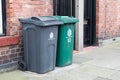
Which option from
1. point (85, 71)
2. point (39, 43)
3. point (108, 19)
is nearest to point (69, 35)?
point (85, 71)

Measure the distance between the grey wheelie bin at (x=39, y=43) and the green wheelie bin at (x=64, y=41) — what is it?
0.32 meters

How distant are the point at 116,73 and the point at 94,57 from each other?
1.93 m

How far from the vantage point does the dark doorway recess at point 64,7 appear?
8673mm

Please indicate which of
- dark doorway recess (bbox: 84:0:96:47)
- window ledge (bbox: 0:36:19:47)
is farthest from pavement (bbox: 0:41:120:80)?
dark doorway recess (bbox: 84:0:96:47)

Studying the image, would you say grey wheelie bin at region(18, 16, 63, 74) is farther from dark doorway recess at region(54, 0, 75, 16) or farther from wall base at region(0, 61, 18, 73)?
dark doorway recess at region(54, 0, 75, 16)

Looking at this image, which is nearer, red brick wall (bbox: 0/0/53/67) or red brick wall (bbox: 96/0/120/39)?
red brick wall (bbox: 0/0/53/67)

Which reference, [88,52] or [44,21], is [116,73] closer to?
[44,21]

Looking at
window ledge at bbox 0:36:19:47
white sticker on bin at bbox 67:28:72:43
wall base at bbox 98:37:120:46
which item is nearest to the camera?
window ledge at bbox 0:36:19:47

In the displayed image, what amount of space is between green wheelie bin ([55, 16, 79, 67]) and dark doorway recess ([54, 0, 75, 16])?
154 centimetres

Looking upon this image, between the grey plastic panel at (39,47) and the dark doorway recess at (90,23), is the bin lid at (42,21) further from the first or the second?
the dark doorway recess at (90,23)

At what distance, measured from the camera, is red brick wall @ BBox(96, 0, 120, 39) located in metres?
10.6

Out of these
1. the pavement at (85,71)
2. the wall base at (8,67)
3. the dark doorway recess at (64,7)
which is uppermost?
the dark doorway recess at (64,7)

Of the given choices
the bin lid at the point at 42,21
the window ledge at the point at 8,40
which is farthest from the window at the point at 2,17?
the bin lid at the point at 42,21

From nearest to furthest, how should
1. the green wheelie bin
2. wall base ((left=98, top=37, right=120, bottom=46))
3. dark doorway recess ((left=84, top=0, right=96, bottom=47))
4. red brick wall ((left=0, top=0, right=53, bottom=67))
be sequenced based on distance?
red brick wall ((left=0, top=0, right=53, bottom=67))
the green wheelie bin
dark doorway recess ((left=84, top=0, right=96, bottom=47))
wall base ((left=98, top=37, right=120, bottom=46))
